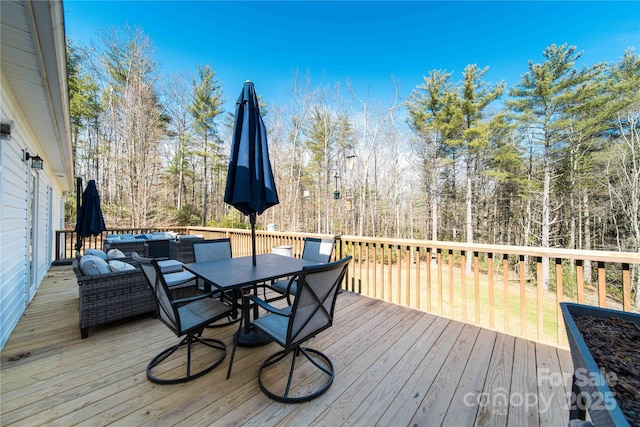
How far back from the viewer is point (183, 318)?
2.08 meters

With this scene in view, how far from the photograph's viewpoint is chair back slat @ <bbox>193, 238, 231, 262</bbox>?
3.11m

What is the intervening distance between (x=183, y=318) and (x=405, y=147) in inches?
564

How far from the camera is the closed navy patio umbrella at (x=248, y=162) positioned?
2.42m

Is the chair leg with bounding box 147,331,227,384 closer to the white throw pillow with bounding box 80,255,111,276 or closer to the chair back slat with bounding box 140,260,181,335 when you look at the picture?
the chair back slat with bounding box 140,260,181,335

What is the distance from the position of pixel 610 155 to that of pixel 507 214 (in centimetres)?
495

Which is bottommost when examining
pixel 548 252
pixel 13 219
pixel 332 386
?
pixel 332 386

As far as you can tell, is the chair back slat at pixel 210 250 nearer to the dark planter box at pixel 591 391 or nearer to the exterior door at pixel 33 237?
the exterior door at pixel 33 237

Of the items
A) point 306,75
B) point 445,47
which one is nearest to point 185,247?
point 306,75

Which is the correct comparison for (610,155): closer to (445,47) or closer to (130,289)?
(445,47)

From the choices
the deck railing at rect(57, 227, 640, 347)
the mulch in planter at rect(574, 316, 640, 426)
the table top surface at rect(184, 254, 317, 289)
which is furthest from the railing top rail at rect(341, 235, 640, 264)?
the table top surface at rect(184, 254, 317, 289)

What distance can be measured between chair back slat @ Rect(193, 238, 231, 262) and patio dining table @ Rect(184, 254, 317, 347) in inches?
13.4

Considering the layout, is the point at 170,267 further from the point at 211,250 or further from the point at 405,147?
the point at 405,147

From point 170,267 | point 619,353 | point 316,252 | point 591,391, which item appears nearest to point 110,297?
point 170,267

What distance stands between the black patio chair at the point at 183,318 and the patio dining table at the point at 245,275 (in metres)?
0.21
